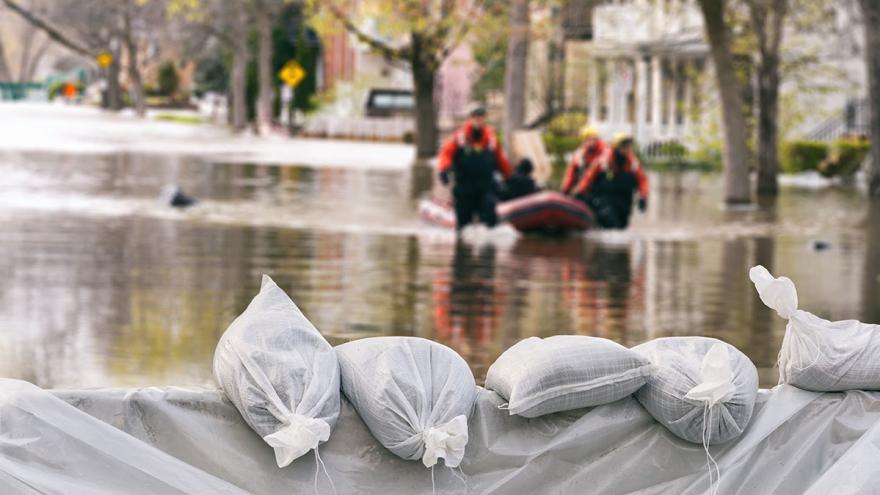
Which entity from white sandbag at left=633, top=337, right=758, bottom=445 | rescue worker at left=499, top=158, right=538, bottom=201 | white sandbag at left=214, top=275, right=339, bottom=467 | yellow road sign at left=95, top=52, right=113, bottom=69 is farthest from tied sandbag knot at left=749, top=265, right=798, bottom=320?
yellow road sign at left=95, top=52, right=113, bottom=69

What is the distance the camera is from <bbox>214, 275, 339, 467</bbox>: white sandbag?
4.88 metres

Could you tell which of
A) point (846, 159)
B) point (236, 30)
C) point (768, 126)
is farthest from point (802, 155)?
point (236, 30)

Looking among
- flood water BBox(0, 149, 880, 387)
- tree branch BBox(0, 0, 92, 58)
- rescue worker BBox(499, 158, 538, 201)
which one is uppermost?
tree branch BBox(0, 0, 92, 58)

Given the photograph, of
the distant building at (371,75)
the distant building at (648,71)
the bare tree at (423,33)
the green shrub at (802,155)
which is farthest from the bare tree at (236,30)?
the green shrub at (802,155)

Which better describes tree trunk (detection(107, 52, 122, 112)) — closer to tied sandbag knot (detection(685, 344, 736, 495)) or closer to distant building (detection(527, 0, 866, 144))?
distant building (detection(527, 0, 866, 144))

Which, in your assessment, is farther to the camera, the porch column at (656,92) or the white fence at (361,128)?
the white fence at (361,128)

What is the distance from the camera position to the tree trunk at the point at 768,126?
33.3 m

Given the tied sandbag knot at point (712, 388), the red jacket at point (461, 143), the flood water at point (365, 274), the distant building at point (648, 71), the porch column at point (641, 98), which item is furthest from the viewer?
the porch column at point (641, 98)

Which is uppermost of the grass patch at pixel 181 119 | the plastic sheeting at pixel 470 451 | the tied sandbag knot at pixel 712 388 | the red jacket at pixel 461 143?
the red jacket at pixel 461 143

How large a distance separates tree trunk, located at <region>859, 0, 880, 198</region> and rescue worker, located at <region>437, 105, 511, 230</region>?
40.8ft

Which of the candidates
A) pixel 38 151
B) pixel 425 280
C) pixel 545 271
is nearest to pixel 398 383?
pixel 425 280

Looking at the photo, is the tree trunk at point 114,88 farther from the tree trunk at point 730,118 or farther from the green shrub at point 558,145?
the tree trunk at point 730,118

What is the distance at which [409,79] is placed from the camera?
75812 millimetres

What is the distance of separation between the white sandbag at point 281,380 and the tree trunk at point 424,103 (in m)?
43.1
